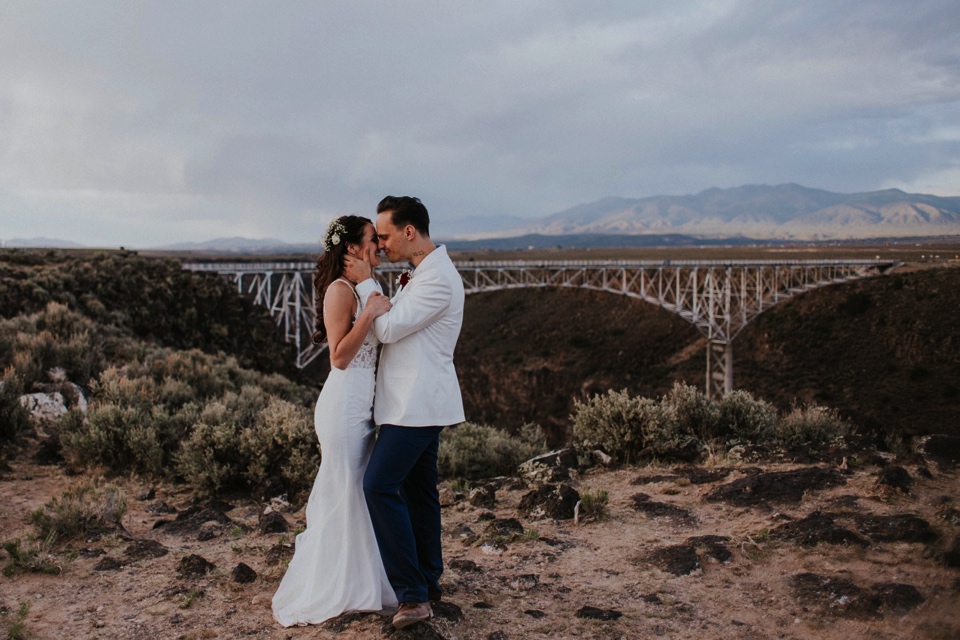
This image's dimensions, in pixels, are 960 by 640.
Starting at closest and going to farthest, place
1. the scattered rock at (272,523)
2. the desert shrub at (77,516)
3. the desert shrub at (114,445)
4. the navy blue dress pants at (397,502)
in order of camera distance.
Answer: the navy blue dress pants at (397,502) → the desert shrub at (77,516) → the scattered rock at (272,523) → the desert shrub at (114,445)

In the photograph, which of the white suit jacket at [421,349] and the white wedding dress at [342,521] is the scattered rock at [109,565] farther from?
the white suit jacket at [421,349]

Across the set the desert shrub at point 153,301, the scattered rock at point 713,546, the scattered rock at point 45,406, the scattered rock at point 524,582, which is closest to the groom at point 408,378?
the scattered rock at point 524,582

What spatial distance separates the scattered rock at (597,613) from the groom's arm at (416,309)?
4.88ft

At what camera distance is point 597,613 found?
9.61 ft

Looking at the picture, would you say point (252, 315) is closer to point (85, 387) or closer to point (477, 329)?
point (85, 387)

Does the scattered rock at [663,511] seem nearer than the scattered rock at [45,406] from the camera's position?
Yes

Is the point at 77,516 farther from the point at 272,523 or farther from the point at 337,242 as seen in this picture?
the point at 337,242

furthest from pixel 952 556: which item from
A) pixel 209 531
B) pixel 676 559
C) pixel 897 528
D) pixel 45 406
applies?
pixel 45 406

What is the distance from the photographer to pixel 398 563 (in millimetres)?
2738

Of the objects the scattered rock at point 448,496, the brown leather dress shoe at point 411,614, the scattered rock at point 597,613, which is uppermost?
the brown leather dress shoe at point 411,614

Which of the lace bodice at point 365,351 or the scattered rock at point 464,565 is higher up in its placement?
the lace bodice at point 365,351

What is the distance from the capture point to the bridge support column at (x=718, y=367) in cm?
3192

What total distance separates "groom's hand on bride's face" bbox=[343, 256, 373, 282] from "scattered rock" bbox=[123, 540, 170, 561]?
7.48ft

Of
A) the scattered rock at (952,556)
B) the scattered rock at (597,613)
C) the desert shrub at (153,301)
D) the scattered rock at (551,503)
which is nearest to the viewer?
the scattered rock at (597,613)
